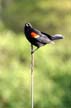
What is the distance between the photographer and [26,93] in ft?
4.97

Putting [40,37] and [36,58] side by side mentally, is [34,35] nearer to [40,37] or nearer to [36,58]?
[40,37]

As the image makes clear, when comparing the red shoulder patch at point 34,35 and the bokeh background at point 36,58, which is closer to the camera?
the red shoulder patch at point 34,35

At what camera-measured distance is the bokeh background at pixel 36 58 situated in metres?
1.51

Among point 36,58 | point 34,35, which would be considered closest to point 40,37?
point 34,35

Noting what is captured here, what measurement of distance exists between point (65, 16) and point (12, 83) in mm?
380

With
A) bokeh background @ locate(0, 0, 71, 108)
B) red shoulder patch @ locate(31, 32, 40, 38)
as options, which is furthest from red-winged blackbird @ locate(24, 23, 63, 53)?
bokeh background @ locate(0, 0, 71, 108)

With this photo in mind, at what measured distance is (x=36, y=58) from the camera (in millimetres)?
1507

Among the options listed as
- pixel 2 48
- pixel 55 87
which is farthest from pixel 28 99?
pixel 2 48

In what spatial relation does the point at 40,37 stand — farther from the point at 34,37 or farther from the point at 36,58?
the point at 36,58

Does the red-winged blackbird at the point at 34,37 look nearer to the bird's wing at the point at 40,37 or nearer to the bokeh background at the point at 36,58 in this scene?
the bird's wing at the point at 40,37

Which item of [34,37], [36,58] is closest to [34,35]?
[34,37]

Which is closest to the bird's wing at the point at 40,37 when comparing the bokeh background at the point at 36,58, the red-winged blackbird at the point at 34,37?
the red-winged blackbird at the point at 34,37

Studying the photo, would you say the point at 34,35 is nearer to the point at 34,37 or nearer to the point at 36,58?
the point at 34,37

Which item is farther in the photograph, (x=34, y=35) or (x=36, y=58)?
(x=36, y=58)
